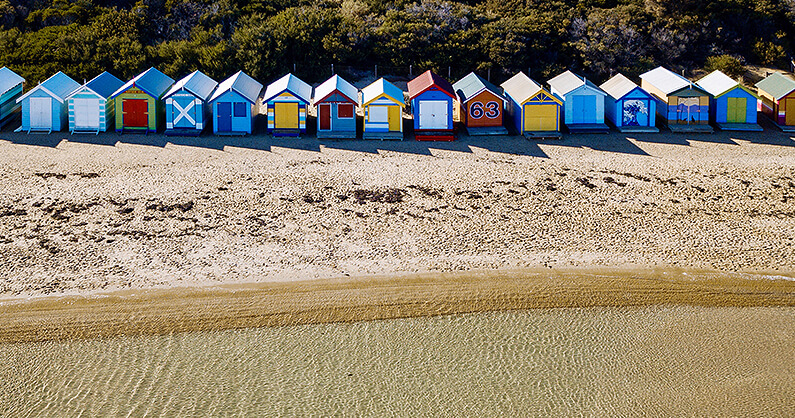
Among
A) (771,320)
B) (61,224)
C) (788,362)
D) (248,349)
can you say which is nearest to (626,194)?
(771,320)

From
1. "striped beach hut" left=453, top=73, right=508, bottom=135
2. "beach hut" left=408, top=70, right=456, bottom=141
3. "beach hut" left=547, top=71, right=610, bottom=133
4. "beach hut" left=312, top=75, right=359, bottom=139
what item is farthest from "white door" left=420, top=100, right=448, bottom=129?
"beach hut" left=547, top=71, right=610, bottom=133

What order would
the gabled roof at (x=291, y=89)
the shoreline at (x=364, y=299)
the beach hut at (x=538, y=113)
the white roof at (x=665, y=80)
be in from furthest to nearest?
the white roof at (x=665, y=80) → the beach hut at (x=538, y=113) → the gabled roof at (x=291, y=89) → the shoreline at (x=364, y=299)

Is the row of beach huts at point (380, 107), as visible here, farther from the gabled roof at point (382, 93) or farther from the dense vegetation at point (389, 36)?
the dense vegetation at point (389, 36)

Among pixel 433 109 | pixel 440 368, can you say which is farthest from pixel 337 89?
pixel 440 368

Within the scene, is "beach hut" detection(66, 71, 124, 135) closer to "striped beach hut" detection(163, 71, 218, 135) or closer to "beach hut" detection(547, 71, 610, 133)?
"striped beach hut" detection(163, 71, 218, 135)

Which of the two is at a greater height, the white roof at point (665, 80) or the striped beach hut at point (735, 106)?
the white roof at point (665, 80)

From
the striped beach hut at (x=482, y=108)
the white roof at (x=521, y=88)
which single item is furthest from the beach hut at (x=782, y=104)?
the striped beach hut at (x=482, y=108)
